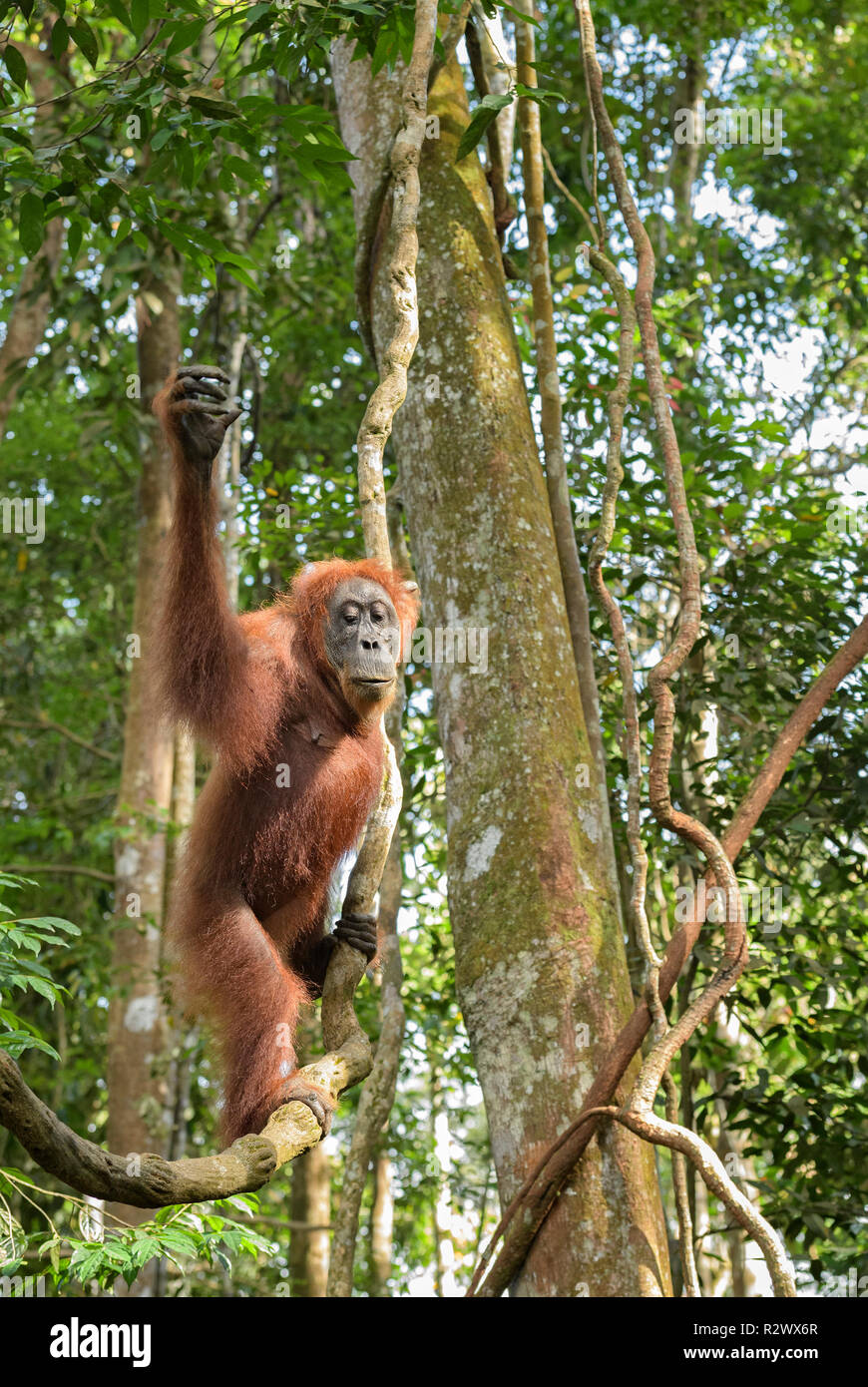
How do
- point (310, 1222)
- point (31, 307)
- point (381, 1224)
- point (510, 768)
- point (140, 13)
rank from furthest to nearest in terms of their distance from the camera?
point (381, 1224) < point (310, 1222) < point (31, 307) < point (510, 768) < point (140, 13)

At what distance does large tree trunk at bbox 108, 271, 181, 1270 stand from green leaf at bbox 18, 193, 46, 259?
2.78 meters

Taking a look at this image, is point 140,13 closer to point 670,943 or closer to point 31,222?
point 31,222

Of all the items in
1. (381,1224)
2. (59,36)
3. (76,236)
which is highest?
(59,36)

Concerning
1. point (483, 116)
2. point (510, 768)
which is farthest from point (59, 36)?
point (510, 768)

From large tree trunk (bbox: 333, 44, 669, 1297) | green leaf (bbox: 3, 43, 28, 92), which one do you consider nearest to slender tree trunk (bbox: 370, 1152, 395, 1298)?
large tree trunk (bbox: 333, 44, 669, 1297)

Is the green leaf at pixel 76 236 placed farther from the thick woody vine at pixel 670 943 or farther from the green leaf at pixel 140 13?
the thick woody vine at pixel 670 943

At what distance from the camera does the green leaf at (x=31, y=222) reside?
2.84m

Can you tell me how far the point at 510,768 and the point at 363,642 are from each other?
435 mm

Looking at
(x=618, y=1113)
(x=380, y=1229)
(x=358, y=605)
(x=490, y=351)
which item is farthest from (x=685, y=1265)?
(x=380, y=1229)

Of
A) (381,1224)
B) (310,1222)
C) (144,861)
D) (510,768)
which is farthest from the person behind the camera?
(381,1224)

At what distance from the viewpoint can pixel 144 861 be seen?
611 centimetres

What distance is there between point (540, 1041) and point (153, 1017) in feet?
12.6

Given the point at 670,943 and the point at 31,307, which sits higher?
the point at 31,307
